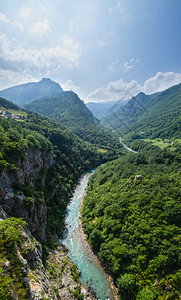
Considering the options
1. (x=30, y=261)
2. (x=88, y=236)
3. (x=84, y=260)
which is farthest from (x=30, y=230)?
(x=88, y=236)

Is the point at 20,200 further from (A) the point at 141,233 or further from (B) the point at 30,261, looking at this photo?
(A) the point at 141,233

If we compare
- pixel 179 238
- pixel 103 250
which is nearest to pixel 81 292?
pixel 103 250

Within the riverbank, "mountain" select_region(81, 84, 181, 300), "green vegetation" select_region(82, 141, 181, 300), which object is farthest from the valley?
the riverbank

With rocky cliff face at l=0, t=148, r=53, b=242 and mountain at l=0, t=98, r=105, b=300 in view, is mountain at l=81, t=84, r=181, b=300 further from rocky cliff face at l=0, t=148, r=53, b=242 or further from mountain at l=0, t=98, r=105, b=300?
rocky cliff face at l=0, t=148, r=53, b=242

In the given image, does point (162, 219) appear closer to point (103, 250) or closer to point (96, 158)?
point (103, 250)

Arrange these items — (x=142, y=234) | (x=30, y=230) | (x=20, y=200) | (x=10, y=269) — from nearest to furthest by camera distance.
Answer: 1. (x=10, y=269)
2. (x=20, y=200)
3. (x=30, y=230)
4. (x=142, y=234)

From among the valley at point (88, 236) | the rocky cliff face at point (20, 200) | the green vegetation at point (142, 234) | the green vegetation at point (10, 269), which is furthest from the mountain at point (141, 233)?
the green vegetation at point (10, 269)
